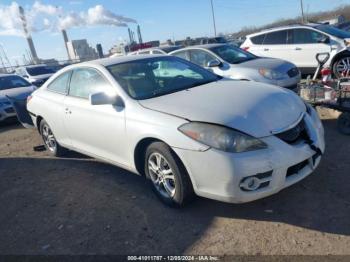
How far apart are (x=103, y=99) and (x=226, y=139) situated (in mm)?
1619

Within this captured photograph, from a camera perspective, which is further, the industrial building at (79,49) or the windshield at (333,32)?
the industrial building at (79,49)

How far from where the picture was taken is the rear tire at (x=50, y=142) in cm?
598

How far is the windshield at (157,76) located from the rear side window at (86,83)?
191 mm

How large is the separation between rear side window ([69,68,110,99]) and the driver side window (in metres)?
4.41

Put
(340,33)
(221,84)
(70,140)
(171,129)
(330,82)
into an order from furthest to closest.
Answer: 1. (340,33)
2. (330,82)
3. (70,140)
4. (221,84)
5. (171,129)

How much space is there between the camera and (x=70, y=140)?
17.2ft

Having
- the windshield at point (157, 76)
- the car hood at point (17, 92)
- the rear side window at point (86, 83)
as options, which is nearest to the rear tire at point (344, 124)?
the windshield at point (157, 76)

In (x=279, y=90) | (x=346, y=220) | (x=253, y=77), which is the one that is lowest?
(x=346, y=220)

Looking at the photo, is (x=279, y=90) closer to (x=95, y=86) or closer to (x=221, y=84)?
(x=221, y=84)

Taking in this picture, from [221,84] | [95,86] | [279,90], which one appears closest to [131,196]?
[95,86]

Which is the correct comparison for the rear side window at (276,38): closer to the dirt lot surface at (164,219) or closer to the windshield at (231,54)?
the windshield at (231,54)

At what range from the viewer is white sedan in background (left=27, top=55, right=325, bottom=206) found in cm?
314

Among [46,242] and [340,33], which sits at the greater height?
[340,33]

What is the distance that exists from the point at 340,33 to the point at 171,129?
28.6 feet
